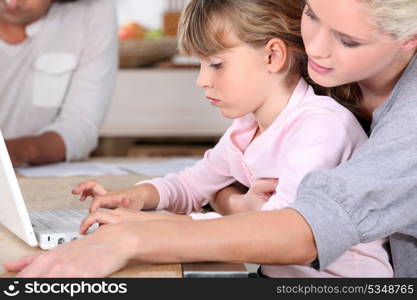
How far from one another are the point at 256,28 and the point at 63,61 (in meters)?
1.38

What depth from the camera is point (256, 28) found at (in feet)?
4.21

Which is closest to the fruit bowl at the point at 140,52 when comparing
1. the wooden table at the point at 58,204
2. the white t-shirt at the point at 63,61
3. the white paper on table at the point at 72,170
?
the white t-shirt at the point at 63,61

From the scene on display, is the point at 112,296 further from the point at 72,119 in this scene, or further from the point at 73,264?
the point at 72,119

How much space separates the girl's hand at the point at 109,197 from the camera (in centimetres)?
126

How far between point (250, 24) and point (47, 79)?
1.41 metres

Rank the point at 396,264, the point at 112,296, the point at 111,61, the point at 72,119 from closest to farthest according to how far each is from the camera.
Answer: the point at 112,296, the point at 396,264, the point at 72,119, the point at 111,61

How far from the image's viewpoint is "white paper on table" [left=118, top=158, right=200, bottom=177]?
1.80 m

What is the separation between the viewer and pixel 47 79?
2.54 metres

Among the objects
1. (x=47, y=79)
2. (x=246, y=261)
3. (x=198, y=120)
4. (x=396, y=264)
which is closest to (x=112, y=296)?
(x=246, y=261)

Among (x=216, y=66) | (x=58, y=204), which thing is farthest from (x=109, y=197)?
(x=216, y=66)

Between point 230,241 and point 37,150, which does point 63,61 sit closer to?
→ point 37,150

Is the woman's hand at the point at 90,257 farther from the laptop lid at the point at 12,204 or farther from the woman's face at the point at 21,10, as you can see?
the woman's face at the point at 21,10

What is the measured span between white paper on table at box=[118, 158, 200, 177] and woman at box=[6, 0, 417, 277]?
0.78 meters

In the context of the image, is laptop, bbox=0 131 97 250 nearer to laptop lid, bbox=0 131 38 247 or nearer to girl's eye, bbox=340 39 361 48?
laptop lid, bbox=0 131 38 247
